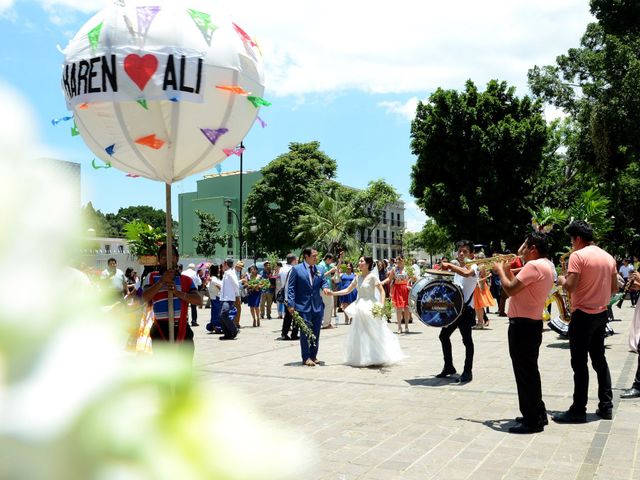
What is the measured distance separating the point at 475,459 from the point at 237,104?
3384 mm

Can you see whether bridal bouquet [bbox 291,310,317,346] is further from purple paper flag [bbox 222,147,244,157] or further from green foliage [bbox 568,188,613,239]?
green foliage [bbox 568,188,613,239]

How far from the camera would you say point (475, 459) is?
5.15 m

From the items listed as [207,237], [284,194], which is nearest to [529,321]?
[284,194]

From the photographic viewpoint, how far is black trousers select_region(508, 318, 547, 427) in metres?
5.94

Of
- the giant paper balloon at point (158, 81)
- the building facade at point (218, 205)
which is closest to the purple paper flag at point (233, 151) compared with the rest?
the giant paper balloon at point (158, 81)

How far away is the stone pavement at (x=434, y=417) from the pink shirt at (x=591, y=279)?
116 centimetres

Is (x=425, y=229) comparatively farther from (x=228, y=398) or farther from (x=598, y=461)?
(x=228, y=398)

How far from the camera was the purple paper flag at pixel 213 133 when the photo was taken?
459 centimetres

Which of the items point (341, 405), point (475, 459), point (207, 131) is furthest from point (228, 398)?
point (341, 405)

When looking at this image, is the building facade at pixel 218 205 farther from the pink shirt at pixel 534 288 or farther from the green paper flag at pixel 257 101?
the green paper flag at pixel 257 101

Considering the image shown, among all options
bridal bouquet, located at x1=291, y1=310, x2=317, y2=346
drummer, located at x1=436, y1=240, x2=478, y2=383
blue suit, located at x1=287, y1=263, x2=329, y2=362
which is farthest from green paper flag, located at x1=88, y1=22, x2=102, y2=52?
blue suit, located at x1=287, y1=263, x2=329, y2=362

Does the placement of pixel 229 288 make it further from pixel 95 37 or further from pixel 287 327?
pixel 95 37

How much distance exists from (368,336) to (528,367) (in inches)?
168

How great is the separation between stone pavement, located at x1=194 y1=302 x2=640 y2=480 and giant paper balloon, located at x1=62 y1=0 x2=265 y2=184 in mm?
1684
